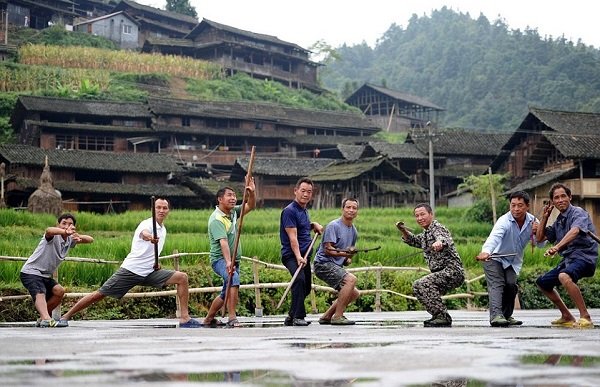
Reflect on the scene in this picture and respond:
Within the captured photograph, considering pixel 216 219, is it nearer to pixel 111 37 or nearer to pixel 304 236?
pixel 304 236

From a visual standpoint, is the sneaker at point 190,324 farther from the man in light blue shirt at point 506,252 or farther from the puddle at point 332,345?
the puddle at point 332,345

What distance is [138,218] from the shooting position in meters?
37.8

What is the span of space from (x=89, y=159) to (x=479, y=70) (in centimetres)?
6566

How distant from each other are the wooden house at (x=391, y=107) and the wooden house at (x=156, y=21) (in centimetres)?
1718

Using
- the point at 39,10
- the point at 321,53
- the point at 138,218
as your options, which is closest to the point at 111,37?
the point at 39,10

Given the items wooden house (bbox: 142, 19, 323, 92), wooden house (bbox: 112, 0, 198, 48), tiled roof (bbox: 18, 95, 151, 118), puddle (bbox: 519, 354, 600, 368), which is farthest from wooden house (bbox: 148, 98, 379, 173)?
puddle (bbox: 519, 354, 600, 368)

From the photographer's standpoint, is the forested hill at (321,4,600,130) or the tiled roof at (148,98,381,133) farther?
the forested hill at (321,4,600,130)

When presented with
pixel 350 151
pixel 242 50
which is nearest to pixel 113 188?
pixel 350 151

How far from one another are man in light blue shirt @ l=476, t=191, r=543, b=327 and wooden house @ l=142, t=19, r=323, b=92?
224 feet

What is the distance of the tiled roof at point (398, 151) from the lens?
56844mm

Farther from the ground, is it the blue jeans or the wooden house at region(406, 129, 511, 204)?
Answer: the wooden house at region(406, 129, 511, 204)

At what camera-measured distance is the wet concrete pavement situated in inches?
188

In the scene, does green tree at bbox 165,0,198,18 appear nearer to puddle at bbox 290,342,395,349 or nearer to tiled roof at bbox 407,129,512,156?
tiled roof at bbox 407,129,512,156

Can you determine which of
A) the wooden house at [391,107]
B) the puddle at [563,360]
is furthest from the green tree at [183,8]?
the puddle at [563,360]
